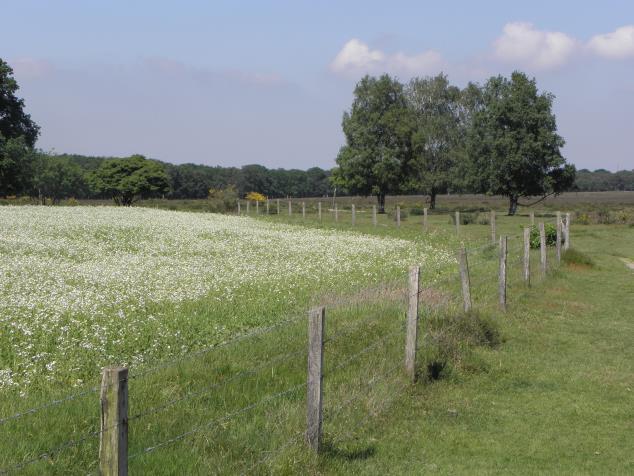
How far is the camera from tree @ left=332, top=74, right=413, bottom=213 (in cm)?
7888

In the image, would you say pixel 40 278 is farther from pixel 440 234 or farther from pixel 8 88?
pixel 8 88

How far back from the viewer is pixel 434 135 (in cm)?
8406

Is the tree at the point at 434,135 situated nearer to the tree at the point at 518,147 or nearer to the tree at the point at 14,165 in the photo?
the tree at the point at 518,147

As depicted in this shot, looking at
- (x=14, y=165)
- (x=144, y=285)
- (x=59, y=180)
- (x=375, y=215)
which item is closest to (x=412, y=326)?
(x=144, y=285)

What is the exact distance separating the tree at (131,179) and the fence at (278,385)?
2995 inches

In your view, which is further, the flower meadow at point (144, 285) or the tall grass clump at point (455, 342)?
the tall grass clump at point (455, 342)

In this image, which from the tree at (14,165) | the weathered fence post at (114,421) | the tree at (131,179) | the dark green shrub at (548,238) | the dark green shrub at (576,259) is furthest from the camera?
the tree at (131,179)

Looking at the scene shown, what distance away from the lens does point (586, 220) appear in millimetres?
58344

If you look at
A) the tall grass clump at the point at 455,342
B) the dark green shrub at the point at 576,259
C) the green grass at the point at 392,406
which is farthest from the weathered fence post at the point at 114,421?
the dark green shrub at the point at 576,259

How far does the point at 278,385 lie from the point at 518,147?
6461cm

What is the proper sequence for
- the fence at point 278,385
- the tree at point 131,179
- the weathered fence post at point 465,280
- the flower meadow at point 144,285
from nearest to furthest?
the fence at point 278,385 → the flower meadow at point 144,285 → the weathered fence post at point 465,280 → the tree at point 131,179

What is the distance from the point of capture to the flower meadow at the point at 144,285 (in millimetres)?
10773

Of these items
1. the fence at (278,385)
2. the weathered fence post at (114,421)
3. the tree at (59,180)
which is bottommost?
the fence at (278,385)

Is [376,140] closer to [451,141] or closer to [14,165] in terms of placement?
[451,141]
